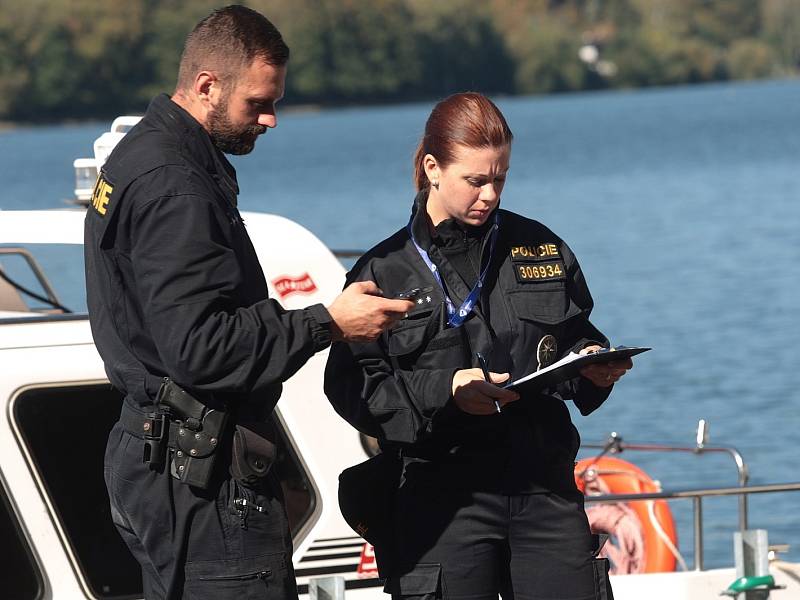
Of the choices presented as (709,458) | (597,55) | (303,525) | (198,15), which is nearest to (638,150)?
(198,15)

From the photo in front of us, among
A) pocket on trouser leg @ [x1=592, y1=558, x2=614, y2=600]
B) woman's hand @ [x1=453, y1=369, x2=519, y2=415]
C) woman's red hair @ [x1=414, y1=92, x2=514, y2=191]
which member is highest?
woman's red hair @ [x1=414, y1=92, x2=514, y2=191]

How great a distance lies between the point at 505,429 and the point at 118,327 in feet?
3.10

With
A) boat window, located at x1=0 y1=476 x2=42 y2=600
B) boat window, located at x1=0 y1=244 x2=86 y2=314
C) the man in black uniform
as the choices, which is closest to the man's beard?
the man in black uniform

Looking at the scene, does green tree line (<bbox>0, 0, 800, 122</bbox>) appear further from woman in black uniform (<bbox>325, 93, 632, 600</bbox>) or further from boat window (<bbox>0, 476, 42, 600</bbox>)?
woman in black uniform (<bbox>325, 93, 632, 600</bbox>)

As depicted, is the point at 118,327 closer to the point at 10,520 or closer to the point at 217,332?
the point at 217,332

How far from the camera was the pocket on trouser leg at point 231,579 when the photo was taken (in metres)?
3.42

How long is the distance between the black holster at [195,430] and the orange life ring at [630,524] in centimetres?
342

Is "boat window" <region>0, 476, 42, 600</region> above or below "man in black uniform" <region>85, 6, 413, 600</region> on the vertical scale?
below

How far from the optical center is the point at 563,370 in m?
3.61

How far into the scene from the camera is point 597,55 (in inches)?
5797

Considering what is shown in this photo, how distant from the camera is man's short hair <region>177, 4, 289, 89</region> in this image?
136 inches

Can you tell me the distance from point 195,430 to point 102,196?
534 mm

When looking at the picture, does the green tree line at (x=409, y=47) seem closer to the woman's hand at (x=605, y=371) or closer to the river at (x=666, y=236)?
the river at (x=666, y=236)

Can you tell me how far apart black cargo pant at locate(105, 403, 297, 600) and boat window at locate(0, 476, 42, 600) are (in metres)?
0.79
